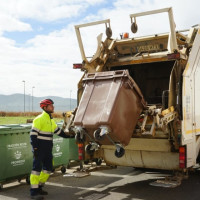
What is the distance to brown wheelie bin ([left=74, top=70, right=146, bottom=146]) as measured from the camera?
459cm

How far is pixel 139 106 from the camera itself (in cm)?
507

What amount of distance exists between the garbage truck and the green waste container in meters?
1.14

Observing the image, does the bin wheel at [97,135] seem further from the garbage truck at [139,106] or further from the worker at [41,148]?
the worker at [41,148]

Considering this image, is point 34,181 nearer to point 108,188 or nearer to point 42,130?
point 42,130

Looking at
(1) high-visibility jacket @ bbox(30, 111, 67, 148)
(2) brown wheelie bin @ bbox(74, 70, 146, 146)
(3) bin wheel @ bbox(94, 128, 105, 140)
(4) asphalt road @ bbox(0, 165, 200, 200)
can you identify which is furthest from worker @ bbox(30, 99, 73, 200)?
(3) bin wheel @ bbox(94, 128, 105, 140)

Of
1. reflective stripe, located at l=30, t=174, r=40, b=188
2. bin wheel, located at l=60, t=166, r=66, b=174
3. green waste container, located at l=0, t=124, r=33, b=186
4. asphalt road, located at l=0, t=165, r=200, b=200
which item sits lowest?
asphalt road, located at l=0, t=165, r=200, b=200

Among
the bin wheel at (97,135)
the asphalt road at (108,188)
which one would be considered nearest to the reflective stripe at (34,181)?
the asphalt road at (108,188)

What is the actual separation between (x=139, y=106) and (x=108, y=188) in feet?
5.88

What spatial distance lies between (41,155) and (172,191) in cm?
238

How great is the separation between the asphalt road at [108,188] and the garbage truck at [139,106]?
458 mm

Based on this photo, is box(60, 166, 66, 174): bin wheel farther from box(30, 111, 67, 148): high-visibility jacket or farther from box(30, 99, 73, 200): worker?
box(30, 111, 67, 148): high-visibility jacket

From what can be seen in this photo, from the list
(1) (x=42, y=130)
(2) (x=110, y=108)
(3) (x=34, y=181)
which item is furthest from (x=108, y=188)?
(2) (x=110, y=108)

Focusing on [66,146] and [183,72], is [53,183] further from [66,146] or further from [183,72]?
[183,72]

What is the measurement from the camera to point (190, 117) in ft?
18.0
